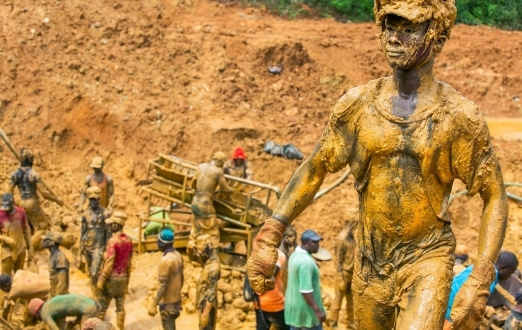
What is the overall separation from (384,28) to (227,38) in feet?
58.4

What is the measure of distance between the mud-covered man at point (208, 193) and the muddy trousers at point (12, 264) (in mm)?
2561

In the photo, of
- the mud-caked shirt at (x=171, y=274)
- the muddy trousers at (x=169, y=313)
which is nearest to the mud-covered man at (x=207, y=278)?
the mud-caked shirt at (x=171, y=274)

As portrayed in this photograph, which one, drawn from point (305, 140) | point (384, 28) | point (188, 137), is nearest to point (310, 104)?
point (305, 140)

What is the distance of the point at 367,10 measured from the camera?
92.3 ft

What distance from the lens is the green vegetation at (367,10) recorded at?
2736 centimetres

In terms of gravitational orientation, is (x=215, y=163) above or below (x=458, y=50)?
above

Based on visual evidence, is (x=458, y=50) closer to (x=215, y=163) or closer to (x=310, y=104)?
(x=310, y=104)

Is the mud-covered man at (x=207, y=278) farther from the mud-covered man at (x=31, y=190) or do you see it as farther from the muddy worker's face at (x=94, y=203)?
the mud-covered man at (x=31, y=190)

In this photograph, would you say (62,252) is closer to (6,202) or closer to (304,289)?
(6,202)

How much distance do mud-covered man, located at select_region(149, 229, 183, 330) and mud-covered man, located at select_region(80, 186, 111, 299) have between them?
1.88 meters

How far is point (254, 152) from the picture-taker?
19484 millimetres

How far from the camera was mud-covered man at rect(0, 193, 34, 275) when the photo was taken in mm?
12742

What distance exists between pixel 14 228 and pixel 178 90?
29.2ft

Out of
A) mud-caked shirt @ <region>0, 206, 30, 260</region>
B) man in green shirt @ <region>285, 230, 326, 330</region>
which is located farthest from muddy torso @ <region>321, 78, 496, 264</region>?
mud-caked shirt @ <region>0, 206, 30, 260</region>
